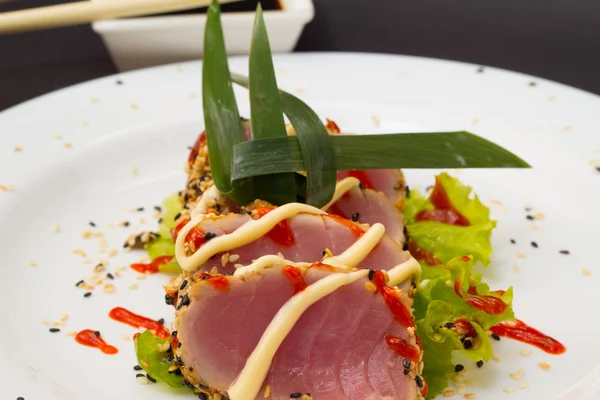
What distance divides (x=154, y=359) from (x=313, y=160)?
1.20 metres

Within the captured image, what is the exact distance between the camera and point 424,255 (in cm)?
373

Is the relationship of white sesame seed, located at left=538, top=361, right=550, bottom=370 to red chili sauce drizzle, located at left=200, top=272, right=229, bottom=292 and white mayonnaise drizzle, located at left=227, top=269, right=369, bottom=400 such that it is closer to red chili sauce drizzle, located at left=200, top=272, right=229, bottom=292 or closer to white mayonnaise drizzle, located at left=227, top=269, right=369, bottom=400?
white mayonnaise drizzle, located at left=227, top=269, right=369, bottom=400

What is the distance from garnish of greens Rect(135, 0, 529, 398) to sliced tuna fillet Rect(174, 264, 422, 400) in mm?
365

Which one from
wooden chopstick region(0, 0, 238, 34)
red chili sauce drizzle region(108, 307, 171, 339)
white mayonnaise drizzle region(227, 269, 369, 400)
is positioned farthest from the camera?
wooden chopstick region(0, 0, 238, 34)

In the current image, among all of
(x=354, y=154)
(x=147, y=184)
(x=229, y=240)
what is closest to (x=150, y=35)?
(x=147, y=184)

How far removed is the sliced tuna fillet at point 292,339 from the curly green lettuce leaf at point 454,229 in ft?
3.74

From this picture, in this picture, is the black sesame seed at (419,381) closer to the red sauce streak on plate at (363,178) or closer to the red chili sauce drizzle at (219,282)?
the red chili sauce drizzle at (219,282)

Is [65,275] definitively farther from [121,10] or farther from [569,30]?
[569,30]

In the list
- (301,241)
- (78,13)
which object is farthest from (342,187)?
(78,13)

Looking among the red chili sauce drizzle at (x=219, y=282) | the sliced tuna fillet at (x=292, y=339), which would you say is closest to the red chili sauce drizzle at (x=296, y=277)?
the sliced tuna fillet at (x=292, y=339)

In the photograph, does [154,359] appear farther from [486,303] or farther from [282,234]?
[486,303]

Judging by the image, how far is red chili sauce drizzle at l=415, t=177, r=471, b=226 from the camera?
3.97 meters

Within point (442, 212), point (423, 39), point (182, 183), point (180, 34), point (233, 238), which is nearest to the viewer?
point (233, 238)

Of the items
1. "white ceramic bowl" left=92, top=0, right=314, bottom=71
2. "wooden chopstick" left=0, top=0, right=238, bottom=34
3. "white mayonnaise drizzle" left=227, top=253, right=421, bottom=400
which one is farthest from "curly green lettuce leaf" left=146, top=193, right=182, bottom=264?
"wooden chopstick" left=0, top=0, right=238, bottom=34
